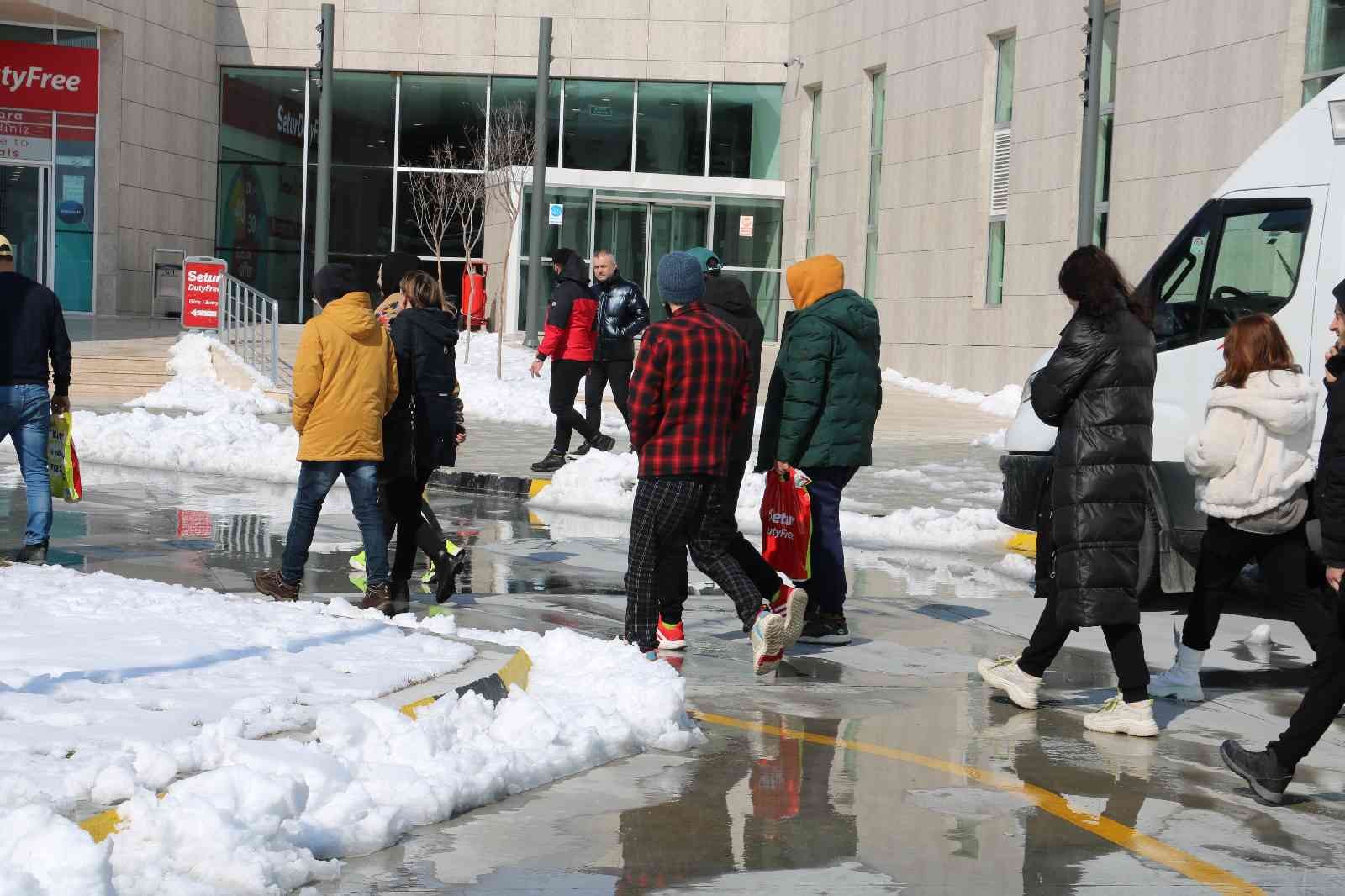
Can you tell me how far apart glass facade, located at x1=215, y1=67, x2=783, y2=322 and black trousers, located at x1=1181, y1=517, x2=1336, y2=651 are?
29905mm

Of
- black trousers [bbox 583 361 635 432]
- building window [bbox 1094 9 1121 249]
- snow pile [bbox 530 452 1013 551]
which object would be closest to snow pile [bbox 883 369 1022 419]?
building window [bbox 1094 9 1121 249]

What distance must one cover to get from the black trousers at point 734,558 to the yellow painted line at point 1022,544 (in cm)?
408

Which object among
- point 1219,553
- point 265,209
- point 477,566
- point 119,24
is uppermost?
point 119,24

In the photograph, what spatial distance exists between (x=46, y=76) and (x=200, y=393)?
13.6 meters

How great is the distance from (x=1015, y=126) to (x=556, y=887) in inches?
935

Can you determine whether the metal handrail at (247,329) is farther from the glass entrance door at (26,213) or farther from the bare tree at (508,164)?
the bare tree at (508,164)

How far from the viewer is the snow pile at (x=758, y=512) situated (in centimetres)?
1211

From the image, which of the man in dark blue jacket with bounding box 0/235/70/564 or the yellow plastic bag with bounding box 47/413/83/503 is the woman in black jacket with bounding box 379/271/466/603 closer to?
the man in dark blue jacket with bounding box 0/235/70/564

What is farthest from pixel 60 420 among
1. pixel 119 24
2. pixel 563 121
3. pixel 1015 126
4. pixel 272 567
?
pixel 563 121

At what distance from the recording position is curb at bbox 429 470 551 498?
14180mm

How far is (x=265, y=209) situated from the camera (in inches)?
1473

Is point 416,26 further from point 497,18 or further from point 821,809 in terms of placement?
point 821,809

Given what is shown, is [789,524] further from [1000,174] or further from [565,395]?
[1000,174]

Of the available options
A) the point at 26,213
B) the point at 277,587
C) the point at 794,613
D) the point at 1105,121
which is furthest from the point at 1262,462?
the point at 26,213
